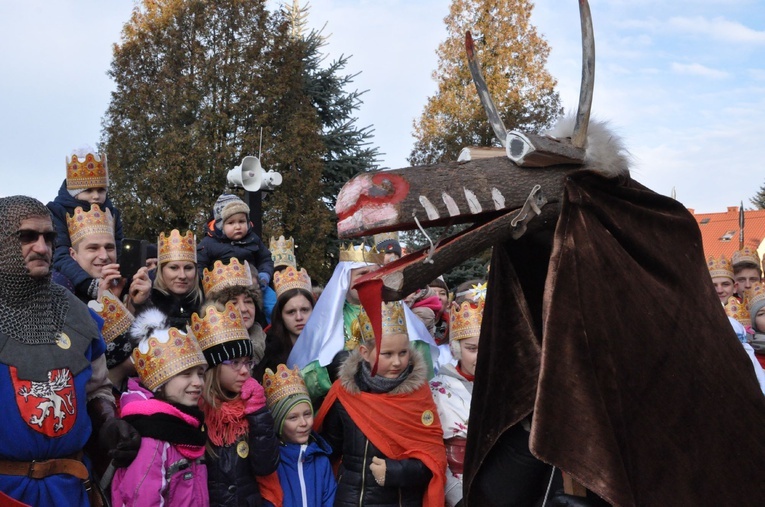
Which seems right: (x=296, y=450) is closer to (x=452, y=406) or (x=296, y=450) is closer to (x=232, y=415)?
(x=232, y=415)

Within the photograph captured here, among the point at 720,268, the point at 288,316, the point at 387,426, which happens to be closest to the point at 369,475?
the point at 387,426

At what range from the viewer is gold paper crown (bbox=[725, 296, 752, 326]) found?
8828 millimetres

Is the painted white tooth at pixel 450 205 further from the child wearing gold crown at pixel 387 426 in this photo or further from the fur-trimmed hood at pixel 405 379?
the fur-trimmed hood at pixel 405 379

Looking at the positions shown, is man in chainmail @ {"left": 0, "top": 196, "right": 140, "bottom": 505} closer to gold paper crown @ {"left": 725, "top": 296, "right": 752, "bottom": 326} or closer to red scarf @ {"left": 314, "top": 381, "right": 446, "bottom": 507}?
red scarf @ {"left": 314, "top": 381, "right": 446, "bottom": 507}

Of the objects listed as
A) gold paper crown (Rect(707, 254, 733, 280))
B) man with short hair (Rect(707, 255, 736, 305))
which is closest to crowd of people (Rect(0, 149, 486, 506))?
man with short hair (Rect(707, 255, 736, 305))

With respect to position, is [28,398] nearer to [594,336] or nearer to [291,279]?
[594,336]

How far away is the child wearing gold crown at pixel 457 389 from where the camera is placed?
5.88 meters

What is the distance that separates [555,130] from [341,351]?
144 inches

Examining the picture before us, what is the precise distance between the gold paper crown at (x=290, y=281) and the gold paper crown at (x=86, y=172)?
1627mm

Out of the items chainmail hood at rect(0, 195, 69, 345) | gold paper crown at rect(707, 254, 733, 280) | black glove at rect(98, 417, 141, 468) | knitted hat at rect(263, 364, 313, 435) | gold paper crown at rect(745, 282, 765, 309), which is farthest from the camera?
gold paper crown at rect(707, 254, 733, 280)

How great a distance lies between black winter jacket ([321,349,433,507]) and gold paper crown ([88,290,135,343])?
5.00 ft

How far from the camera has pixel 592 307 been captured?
270 cm

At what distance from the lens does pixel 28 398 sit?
3.89m

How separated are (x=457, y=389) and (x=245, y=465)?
178 cm
